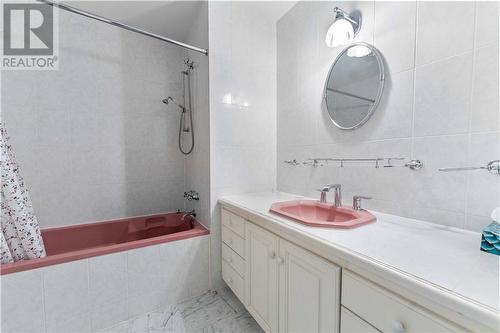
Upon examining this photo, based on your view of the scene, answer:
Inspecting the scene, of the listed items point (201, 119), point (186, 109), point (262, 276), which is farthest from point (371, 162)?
point (186, 109)

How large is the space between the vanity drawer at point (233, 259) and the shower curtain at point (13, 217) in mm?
1149

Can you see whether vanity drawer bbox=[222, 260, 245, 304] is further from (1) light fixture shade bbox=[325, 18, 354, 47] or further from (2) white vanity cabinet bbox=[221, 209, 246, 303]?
(1) light fixture shade bbox=[325, 18, 354, 47]

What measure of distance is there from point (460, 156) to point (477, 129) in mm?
113

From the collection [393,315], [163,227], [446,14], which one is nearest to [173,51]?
[163,227]

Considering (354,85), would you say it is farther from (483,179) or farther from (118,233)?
(118,233)

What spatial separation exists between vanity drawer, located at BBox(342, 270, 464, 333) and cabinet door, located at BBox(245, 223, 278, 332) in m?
0.40

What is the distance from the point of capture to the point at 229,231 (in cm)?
152

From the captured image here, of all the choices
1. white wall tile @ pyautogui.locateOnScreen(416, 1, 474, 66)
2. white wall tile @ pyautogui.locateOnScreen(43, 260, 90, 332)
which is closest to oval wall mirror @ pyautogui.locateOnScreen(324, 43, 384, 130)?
white wall tile @ pyautogui.locateOnScreen(416, 1, 474, 66)

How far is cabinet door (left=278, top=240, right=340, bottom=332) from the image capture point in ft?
2.44

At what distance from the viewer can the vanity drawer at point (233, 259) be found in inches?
54.0

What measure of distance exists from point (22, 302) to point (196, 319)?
0.96 meters

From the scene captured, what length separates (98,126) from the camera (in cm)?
197

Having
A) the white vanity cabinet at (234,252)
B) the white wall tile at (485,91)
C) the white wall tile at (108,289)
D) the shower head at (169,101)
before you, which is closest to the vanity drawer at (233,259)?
the white vanity cabinet at (234,252)

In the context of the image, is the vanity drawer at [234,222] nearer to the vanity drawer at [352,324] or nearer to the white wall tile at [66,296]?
the vanity drawer at [352,324]
